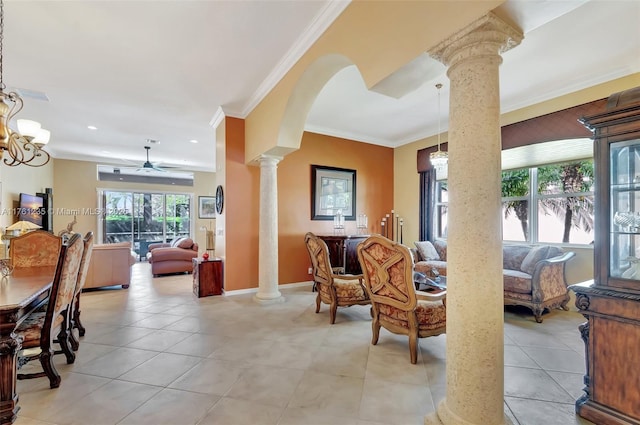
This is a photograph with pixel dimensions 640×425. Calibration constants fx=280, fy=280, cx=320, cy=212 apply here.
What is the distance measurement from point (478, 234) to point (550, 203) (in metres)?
4.21

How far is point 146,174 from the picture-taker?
31.7 feet

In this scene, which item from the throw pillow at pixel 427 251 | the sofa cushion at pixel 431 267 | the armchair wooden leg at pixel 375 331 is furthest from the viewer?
the throw pillow at pixel 427 251

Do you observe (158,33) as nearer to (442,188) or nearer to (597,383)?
(597,383)

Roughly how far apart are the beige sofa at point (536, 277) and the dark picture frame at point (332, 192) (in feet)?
9.92

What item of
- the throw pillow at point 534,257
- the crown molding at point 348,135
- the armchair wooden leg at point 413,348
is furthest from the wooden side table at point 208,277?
the throw pillow at point 534,257

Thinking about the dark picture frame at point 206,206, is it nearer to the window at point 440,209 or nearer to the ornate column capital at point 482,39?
the window at point 440,209

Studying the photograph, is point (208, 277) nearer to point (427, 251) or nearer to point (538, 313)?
point (427, 251)

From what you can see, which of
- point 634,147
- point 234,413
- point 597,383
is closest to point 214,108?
point 234,413

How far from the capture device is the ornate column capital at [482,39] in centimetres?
146

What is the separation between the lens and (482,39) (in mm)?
1495

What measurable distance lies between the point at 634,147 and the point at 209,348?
3.68m

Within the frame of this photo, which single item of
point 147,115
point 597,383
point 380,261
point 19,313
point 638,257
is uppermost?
point 147,115

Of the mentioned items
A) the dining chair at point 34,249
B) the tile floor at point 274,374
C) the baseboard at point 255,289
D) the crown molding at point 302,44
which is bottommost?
the baseboard at point 255,289

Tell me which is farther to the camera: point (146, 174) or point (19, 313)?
point (146, 174)
